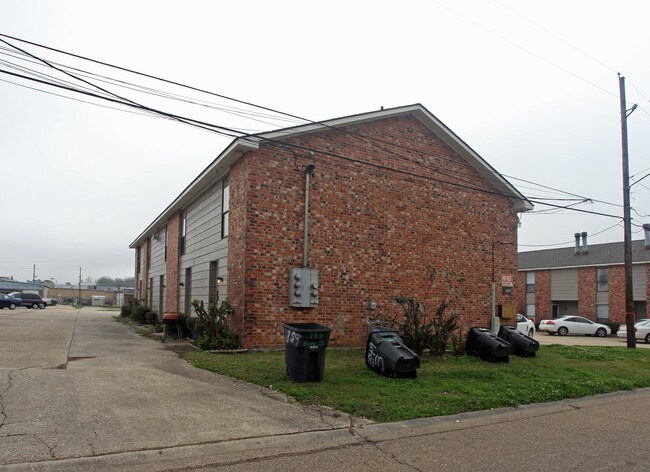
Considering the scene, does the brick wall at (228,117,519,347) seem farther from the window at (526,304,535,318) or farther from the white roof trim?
the window at (526,304,535,318)

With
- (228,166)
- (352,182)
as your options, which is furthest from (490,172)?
(228,166)

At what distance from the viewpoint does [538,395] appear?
29.0 feet

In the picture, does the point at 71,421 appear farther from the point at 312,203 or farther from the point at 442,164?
the point at 442,164

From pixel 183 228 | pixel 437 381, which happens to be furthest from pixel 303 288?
pixel 183 228

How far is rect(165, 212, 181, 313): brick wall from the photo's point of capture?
20.6 metres

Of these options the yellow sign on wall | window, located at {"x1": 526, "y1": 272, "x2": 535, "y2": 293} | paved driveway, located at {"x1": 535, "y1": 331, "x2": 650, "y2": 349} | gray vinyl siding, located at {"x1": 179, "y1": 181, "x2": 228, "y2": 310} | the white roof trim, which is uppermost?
the white roof trim

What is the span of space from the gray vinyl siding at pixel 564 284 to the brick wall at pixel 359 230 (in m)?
25.7

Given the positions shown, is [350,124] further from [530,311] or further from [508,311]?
[530,311]

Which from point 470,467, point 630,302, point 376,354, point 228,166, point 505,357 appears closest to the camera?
point 470,467

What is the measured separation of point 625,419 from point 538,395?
4.91ft

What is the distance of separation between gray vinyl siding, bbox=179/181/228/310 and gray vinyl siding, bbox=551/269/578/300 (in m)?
32.2

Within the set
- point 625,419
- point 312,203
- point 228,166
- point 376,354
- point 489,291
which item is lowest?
point 625,419

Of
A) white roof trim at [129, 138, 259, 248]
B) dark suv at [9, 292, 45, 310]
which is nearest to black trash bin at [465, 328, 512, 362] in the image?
white roof trim at [129, 138, 259, 248]

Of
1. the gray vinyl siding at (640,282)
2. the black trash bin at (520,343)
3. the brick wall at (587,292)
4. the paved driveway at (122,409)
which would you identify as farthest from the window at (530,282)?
the paved driveway at (122,409)
